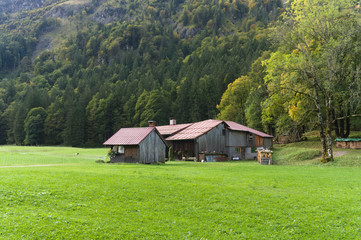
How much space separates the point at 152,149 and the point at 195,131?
53.0 ft

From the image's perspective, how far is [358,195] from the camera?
15516mm

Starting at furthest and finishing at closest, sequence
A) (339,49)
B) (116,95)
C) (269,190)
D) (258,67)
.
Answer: (116,95) < (258,67) < (339,49) < (269,190)

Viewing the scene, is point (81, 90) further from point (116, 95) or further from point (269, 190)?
point (269, 190)

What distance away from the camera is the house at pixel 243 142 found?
5459 cm

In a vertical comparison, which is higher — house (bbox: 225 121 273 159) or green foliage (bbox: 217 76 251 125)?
green foliage (bbox: 217 76 251 125)

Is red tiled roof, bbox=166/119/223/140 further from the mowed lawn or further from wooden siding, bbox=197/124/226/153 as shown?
the mowed lawn

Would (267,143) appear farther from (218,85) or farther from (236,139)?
(218,85)

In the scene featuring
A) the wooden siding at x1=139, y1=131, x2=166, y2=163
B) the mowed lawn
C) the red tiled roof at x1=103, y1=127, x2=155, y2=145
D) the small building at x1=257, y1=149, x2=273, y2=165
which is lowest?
the mowed lawn

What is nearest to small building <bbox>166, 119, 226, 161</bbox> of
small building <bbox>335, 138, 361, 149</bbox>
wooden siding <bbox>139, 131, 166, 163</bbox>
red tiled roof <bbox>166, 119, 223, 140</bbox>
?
red tiled roof <bbox>166, 119, 223, 140</bbox>

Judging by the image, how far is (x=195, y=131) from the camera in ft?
177

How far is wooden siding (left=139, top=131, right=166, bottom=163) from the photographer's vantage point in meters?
38.1

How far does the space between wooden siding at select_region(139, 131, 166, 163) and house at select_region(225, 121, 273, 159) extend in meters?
17.9

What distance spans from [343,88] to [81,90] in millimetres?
113285

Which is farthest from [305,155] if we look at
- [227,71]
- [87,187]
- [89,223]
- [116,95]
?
[116,95]
